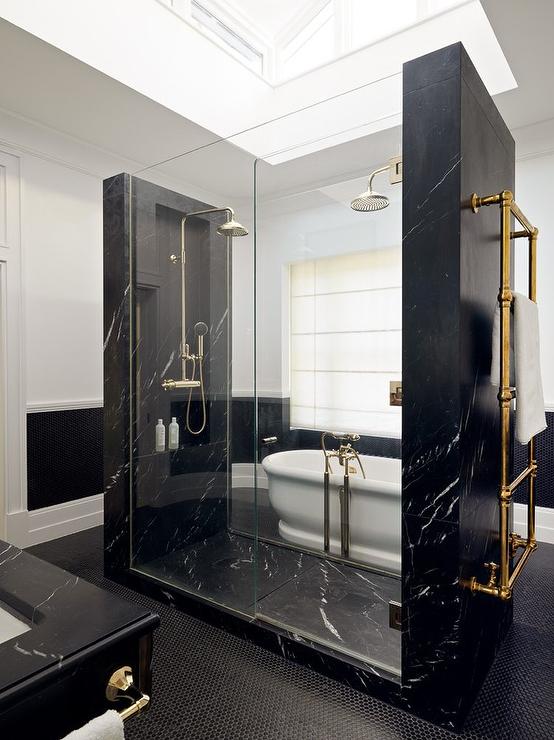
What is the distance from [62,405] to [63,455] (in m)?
0.36

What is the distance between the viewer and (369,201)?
6.36ft

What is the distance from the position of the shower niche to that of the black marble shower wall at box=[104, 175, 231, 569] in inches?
0.5

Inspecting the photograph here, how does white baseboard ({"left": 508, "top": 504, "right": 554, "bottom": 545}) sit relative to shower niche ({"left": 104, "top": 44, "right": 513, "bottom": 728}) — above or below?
below

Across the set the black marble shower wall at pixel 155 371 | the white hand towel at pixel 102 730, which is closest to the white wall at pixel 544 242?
the black marble shower wall at pixel 155 371

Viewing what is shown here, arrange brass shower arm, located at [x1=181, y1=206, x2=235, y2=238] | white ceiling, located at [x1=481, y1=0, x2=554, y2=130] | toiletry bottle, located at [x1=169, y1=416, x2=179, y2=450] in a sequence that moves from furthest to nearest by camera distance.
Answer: toiletry bottle, located at [x1=169, y1=416, x2=179, y2=450] < brass shower arm, located at [x1=181, y1=206, x2=235, y2=238] < white ceiling, located at [x1=481, y1=0, x2=554, y2=130]

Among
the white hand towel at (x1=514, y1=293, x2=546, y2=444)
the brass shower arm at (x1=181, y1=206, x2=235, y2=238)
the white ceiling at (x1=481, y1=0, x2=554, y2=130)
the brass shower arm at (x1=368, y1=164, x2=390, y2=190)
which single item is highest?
the white ceiling at (x1=481, y1=0, x2=554, y2=130)

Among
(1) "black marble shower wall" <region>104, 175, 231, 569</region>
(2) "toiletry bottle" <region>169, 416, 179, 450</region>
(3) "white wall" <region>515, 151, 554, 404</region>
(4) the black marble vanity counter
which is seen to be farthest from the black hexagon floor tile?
(3) "white wall" <region>515, 151, 554, 404</region>

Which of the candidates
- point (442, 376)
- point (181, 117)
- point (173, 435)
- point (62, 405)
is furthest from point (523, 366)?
point (62, 405)

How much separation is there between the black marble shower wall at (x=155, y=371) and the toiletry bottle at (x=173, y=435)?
30 millimetres

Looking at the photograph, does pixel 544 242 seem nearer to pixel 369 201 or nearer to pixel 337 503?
pixel 369 201

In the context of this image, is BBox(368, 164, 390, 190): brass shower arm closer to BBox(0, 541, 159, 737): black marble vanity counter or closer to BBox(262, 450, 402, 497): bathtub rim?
BBox(262, 450, 402, 497): bathtub rim

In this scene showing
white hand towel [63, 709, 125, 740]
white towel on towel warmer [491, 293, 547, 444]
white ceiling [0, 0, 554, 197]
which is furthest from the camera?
white ceiling [0, 0, 554, 197]

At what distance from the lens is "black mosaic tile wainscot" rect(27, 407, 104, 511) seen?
3.43m

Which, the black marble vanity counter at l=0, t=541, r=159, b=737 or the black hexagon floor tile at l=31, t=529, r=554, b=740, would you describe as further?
the black hexagon floor tile at l=31, t=529, r=554, b=740
